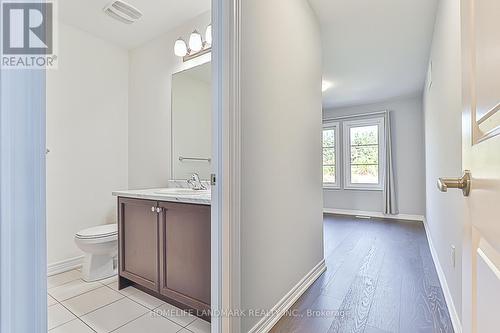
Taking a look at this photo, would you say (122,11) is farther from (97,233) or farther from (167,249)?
(167,249)

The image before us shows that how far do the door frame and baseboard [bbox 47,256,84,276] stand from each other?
203cm

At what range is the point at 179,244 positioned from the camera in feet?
5.65

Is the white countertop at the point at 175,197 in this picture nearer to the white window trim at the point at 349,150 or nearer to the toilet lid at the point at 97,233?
the toilet lid at the point at 97,233

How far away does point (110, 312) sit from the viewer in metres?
1.79

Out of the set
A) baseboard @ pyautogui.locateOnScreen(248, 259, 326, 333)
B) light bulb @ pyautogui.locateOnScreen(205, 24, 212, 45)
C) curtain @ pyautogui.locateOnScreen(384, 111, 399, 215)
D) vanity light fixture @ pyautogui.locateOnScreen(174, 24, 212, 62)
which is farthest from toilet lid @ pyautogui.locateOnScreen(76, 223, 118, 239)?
curtain @ pyautogui.locateOnScreen(384, 111, 399, 215)

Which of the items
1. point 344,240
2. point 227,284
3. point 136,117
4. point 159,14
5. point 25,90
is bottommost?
point 344,240

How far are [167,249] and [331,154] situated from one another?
4848mm

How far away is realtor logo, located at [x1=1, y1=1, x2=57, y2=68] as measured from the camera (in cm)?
56

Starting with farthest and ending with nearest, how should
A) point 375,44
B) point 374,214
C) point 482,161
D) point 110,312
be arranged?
point 374,214
point 375,44
point 110,312
point 482,161

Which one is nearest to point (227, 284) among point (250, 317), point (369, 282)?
point (250, 317)

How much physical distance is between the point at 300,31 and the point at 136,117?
6.69 feet

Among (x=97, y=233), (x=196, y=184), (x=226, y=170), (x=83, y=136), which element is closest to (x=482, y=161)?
(x=226, y=170)

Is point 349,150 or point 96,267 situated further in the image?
point 349,150

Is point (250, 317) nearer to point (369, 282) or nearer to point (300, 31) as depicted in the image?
point (369, 282)
